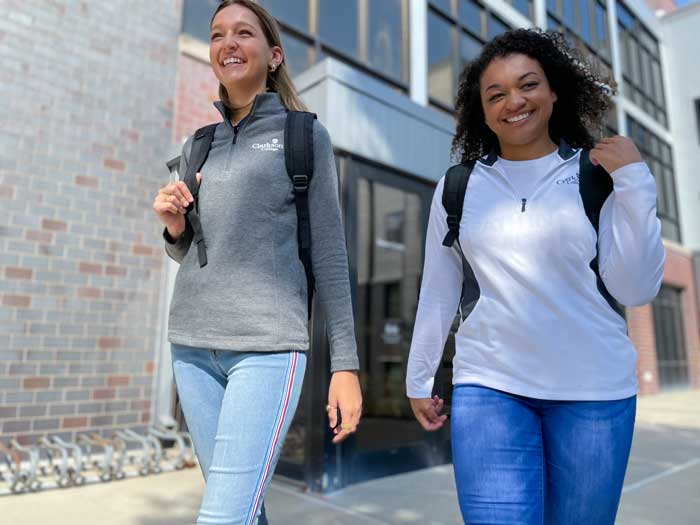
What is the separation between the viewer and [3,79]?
15.1 ft

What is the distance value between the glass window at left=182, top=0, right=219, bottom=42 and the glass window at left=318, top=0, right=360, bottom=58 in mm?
1690

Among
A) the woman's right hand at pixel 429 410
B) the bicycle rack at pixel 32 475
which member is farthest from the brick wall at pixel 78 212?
the woman's right hand at pixel 429 410

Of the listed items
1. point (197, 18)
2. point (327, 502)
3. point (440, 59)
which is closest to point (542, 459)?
point (327, 502)

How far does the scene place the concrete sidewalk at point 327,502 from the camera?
132 inches

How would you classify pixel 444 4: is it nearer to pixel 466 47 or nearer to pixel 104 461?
pixel 466 47

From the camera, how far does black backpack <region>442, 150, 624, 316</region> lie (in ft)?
4.75

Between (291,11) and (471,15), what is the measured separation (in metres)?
4.56

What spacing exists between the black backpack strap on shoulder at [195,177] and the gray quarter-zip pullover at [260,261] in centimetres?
2

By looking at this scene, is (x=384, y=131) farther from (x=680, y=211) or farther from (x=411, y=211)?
(x=680, y=211)

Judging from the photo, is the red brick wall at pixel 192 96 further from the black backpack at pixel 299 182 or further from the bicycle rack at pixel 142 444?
the black backpack at pixel 299 182

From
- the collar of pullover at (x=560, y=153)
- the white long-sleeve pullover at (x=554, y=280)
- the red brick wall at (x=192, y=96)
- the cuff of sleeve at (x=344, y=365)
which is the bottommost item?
the cuff of sleeve at (x=344, y=365)

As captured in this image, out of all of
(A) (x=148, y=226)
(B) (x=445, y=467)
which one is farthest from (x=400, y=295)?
(A) (x=148, y=226)

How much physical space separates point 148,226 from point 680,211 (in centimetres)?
1533

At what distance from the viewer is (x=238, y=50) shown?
160 cm
